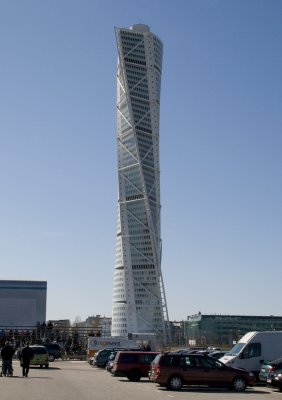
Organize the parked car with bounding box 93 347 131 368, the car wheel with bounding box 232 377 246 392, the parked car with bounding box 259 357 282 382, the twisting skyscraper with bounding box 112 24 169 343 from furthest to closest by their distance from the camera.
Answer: the twisting skyscraper with bounding box 112 24 169 343 → the parked car with bounding box 93 347 131 368 → the parked car with bounding box 259 357 282 382 → the car wheel with bounding box 232 377 246 392

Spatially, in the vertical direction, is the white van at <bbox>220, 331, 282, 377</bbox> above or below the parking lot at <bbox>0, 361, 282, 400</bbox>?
above

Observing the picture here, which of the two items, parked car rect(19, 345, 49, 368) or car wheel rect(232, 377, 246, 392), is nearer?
car wheel rect(232, 377, 246, 392)

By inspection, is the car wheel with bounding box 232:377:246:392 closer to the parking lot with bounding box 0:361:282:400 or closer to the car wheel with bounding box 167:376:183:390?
the parking lot with bounding box 0:361:282:400

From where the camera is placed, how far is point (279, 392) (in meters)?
27.4

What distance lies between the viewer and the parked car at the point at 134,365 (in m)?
34.0

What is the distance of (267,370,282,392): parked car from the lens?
88.4 ft

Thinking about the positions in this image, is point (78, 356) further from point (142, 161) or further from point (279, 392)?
point (142, 161)

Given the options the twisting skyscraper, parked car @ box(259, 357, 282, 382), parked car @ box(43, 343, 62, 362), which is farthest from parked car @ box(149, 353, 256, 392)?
the twisting skyscraper

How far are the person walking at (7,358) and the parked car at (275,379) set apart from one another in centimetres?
1341

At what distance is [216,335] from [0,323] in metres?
63.0

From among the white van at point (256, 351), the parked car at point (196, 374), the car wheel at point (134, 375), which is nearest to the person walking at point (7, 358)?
the car wheel at point (134, 375)

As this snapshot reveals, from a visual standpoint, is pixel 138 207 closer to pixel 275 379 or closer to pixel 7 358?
pixel 7 358

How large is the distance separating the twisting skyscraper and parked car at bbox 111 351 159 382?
4042 inches

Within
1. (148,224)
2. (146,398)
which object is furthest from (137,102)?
(146,398)
